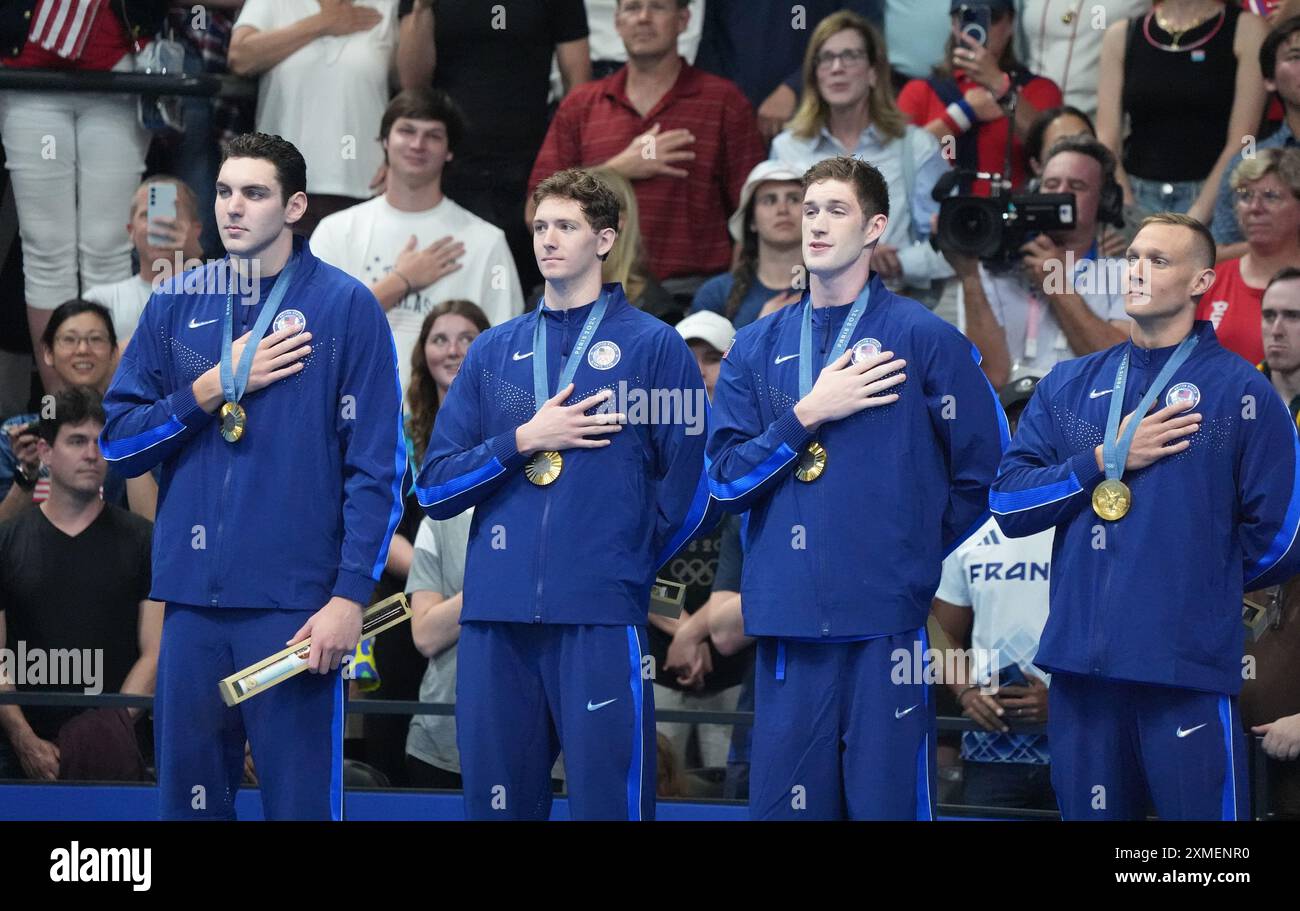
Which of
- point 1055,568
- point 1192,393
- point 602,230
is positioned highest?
point 602,230

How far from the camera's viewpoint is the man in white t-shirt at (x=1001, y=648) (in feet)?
21.6

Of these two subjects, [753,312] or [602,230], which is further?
[753,312]

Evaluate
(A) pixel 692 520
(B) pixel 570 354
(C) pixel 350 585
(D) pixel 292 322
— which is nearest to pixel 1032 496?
(A) pixel 692 520

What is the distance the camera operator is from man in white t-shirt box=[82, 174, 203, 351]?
314cm

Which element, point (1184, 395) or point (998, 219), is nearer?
point (1184, 395)

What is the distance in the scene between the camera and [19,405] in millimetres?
8789

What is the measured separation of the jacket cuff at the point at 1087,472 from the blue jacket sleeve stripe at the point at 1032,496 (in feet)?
0.04

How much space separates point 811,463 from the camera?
221 inches

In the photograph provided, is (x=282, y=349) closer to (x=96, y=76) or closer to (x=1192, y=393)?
(x=1192, y=393)

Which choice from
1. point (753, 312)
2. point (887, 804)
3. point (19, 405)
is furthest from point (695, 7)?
point (887, 804)

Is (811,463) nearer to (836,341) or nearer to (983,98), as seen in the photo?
(836,341)

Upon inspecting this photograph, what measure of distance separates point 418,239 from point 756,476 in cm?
310

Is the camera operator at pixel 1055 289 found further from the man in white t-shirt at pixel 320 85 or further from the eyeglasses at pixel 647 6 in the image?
the man in white t-shirt at pixel 320 85
